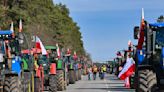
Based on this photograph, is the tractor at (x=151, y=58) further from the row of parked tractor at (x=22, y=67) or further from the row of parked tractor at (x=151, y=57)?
the row of parked tractor at (x=22, y=67)

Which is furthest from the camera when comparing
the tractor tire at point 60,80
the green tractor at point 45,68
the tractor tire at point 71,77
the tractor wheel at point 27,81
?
the tractor tire at point 71,77

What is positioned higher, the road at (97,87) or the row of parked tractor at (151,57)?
the row of parked tractor at (151,57)

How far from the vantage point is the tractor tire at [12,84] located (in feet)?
63.7

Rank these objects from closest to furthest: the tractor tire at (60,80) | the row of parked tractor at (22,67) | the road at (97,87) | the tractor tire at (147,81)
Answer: the tractor tire at (147,81) < the row of parked tractor at (22,67) < the tractor tire at (60,80) < the road at (97,87)

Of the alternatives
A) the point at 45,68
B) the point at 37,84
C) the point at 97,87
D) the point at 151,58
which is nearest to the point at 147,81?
the point at 151,58

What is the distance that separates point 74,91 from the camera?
31.7m

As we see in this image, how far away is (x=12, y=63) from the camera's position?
20297 mm

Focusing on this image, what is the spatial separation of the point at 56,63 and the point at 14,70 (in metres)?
12.1

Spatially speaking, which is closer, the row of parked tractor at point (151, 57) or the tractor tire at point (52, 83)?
the row of parked tractor at point (151, 57)

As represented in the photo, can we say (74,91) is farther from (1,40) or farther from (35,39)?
(1,40)

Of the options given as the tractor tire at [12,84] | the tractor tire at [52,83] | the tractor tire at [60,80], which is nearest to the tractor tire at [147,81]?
the tractor tire at [12,84]

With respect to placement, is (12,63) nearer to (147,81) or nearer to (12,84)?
(12,84)

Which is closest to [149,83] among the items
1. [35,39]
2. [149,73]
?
[149,73]

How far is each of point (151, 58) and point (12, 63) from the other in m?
4.99
